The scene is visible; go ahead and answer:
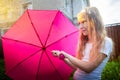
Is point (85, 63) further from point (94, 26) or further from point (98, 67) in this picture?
point (94, 26)

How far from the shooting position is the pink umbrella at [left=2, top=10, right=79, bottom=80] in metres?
3.53

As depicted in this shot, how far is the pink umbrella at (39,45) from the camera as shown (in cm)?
353

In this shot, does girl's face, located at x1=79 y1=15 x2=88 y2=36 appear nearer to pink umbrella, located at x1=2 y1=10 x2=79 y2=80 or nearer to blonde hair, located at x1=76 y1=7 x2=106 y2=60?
blonde hair, located at x1=76 y1=7 x2=106 y2=60

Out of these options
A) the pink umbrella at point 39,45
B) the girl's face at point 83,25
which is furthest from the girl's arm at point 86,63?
the pink umbrella at point 39,45

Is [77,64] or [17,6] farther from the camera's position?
[17,6]

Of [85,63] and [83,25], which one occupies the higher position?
[83,25]

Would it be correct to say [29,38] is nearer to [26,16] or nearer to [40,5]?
[26,16]

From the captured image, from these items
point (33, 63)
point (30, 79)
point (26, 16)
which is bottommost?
point (30, 79)

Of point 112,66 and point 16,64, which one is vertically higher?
point 16,64

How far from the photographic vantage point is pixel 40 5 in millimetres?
7035

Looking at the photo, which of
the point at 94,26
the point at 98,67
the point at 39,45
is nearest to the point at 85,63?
the point at 98,67

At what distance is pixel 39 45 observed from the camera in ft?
11.4

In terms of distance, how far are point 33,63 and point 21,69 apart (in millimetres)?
187

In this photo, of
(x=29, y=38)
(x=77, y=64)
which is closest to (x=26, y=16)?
(x=29, y=38)
